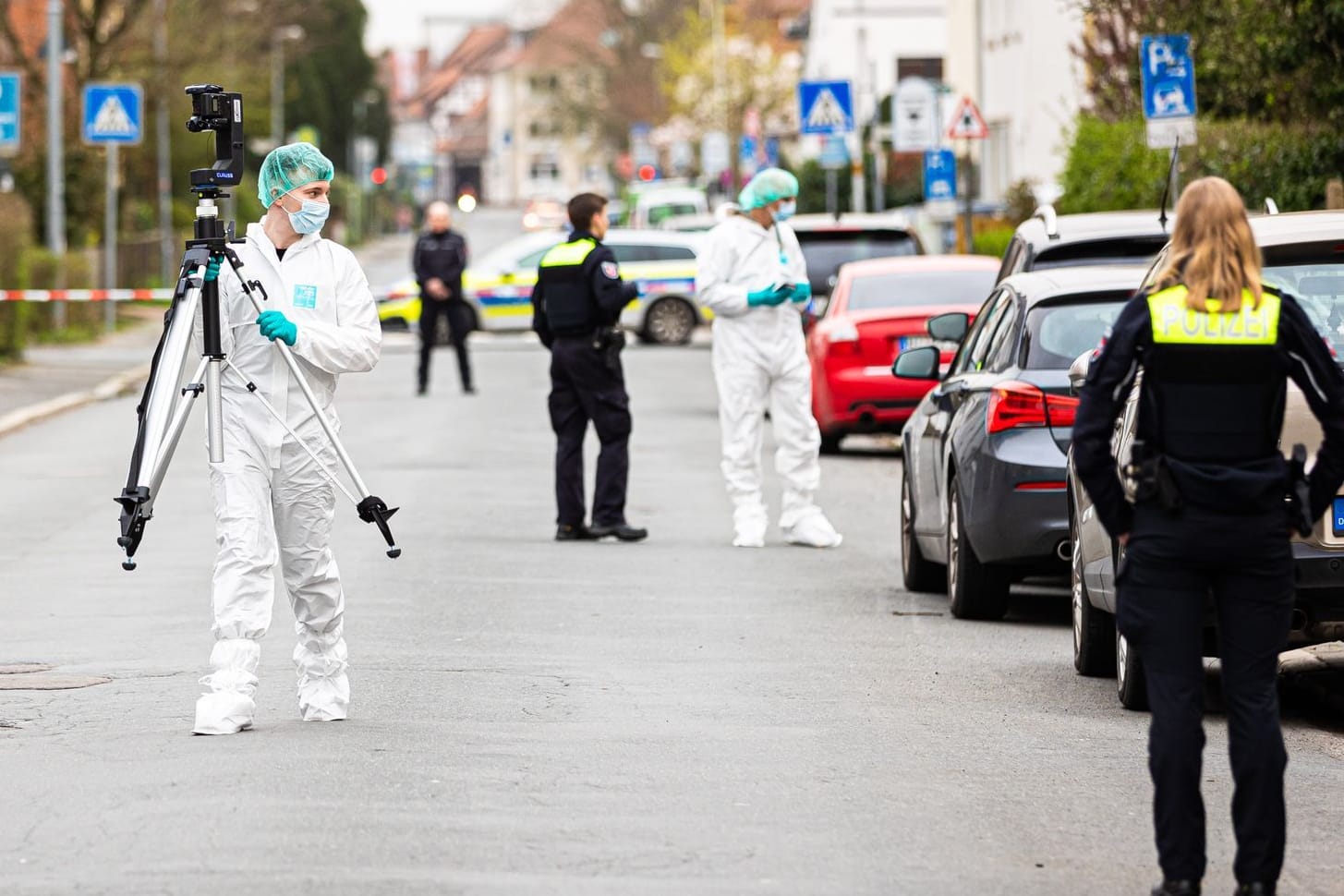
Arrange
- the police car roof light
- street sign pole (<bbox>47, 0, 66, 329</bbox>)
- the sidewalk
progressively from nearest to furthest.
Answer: the police car roof light, the sidewalk, street sign pole (<bbox>47, 0, 66, 329</bbox>)

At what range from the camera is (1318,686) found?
9586 mm

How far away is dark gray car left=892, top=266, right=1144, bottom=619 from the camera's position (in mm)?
10703

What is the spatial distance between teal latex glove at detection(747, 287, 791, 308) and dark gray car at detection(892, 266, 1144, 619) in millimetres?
1787

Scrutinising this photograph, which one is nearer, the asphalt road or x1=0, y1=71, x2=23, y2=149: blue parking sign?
the asphalt road

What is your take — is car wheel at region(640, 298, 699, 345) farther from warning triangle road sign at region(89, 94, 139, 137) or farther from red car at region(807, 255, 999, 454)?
red car at region(807, 255, 999, 454)

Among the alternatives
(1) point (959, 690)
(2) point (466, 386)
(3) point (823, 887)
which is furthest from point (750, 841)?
(2) point (466, 386)

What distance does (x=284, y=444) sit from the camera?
8.23m

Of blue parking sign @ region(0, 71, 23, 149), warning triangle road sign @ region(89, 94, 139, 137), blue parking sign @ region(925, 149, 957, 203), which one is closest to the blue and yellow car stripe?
warning triangle road sign @ region(89, 94, 139, 137)

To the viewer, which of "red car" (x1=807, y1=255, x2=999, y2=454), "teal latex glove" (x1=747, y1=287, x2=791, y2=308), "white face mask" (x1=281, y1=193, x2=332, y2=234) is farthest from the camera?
"red car" (x1=807, y1=255, x2=999, y2=454)

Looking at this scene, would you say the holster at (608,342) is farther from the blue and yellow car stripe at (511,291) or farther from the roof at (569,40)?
the roof at (569,40)

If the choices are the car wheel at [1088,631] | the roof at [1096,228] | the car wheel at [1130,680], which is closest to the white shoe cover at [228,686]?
the car wheel at [1130,680]

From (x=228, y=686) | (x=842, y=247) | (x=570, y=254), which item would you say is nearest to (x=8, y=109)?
(x=842, y=247)

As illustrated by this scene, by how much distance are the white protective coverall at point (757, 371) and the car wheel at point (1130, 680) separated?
534 centimetres

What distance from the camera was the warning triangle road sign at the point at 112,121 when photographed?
33.1 meters
